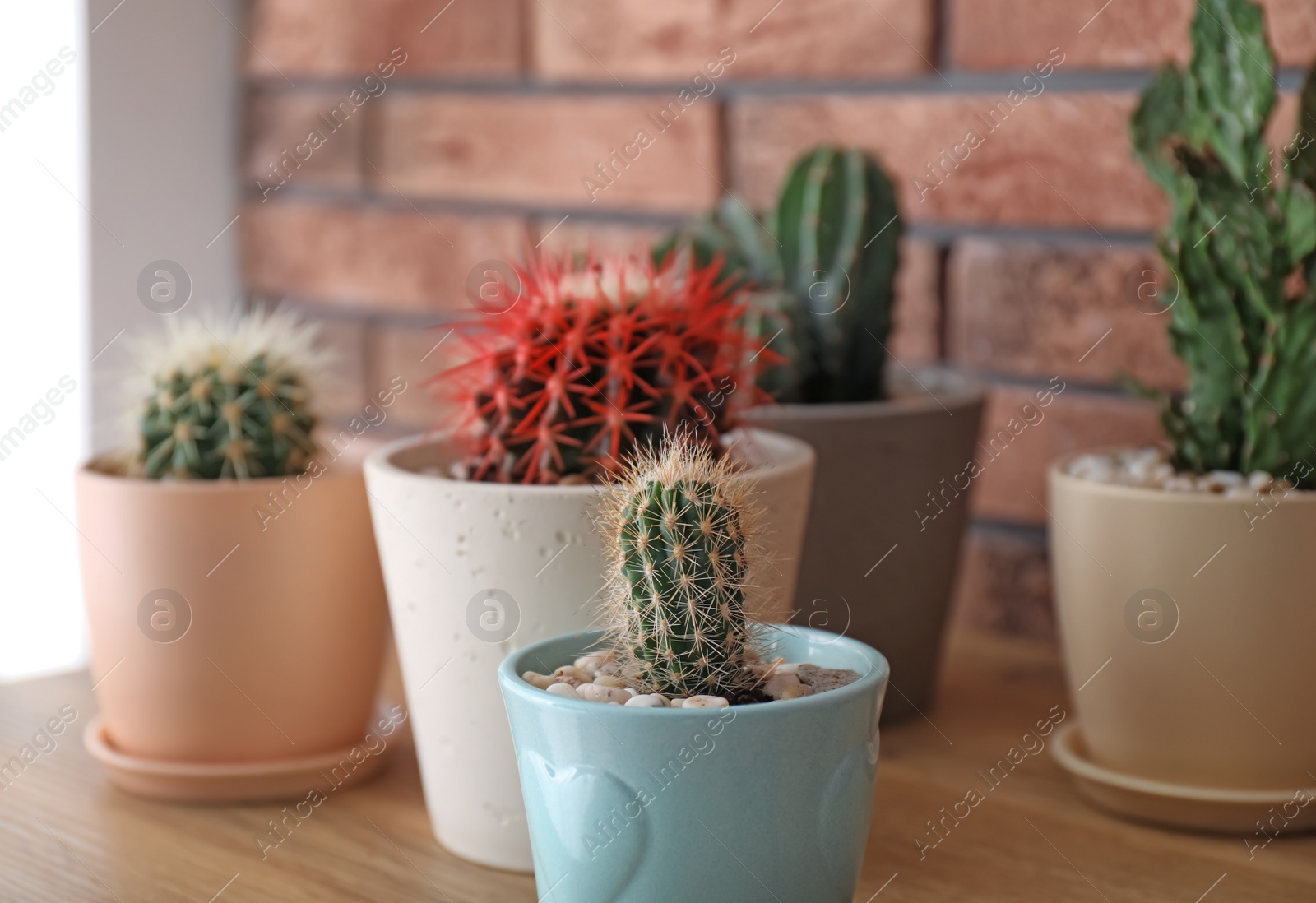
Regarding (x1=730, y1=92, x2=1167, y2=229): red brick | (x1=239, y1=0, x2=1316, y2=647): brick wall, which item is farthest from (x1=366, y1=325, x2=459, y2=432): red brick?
(x1=730, y1=92, x2=1167, y2=229): red brick

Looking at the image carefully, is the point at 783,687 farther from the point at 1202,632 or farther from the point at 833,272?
the point at 833,272

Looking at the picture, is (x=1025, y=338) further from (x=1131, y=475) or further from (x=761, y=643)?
(x=761, y=643)

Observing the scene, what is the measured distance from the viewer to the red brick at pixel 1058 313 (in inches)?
35.5

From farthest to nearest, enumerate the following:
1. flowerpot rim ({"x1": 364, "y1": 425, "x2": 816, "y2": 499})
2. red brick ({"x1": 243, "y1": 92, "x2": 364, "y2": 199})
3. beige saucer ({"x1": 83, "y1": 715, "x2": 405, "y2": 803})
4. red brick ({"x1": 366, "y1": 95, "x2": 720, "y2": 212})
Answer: red brick ({"x1": 243, "y1": 92, "x2": 364, "y2": 199}) → red brick ({"x1": 366, "y1": 95, "x2": 720, "y2": 212}) → beige saucer ({"x1": 83, "y1": 715, "x2": 405, "y2": 803}) → flowerpot rim ({"x1": 364, "y1": 425, "x2": 816, "y2": 499})

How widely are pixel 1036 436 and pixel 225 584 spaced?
0.57 metres

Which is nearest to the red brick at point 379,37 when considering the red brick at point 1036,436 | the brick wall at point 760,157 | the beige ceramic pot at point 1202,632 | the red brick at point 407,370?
the brick wall at point 760,157

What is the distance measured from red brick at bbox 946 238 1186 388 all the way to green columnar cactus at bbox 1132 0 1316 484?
0.60 ft

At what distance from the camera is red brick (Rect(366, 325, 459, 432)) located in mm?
1333

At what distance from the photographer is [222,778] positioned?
0.68 metres

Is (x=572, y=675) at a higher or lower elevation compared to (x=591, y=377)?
lower

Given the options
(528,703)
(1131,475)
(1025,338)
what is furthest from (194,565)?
(1025,338)

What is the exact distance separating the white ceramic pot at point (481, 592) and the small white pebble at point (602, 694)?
5 centimetres

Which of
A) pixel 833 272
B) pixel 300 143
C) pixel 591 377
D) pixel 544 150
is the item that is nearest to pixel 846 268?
pixel 833 272

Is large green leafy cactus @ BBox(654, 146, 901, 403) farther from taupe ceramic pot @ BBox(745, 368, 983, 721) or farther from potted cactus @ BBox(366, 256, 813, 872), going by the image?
potted cactus @ BBox(366, 256, 813, 872)
